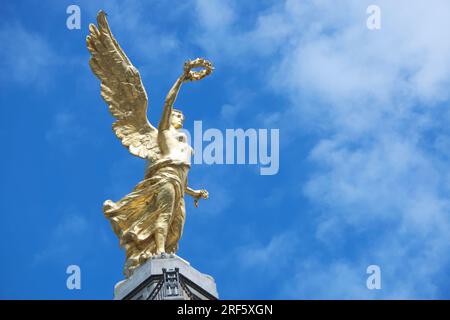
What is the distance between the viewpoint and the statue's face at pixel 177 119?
3459 cm

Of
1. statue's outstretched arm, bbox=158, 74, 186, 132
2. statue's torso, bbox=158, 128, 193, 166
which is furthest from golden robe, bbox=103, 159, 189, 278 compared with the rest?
statue's outstretched arm, bbox=158, 74, 186, 132

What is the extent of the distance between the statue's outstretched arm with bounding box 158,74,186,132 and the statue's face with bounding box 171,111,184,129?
45cm

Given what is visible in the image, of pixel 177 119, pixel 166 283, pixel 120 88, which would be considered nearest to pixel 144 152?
pixel 177 119

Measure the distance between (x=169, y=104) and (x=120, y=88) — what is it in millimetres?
1803

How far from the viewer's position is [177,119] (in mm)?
34750

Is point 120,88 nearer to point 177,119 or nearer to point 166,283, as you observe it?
point 177,119

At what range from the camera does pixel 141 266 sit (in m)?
31.5

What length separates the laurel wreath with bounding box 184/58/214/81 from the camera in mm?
34125

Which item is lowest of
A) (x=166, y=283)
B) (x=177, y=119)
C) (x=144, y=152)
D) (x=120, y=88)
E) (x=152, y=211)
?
(x=166, y=283)

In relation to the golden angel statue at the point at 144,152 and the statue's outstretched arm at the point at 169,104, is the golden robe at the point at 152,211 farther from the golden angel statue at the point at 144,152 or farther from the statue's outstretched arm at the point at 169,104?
the statue's outstretched arm at the point at 169,104
